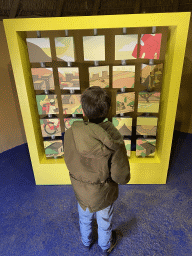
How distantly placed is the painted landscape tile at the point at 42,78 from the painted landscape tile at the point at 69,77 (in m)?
0.10

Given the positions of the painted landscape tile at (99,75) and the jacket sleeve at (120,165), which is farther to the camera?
the painted landscape tile at (99,75)

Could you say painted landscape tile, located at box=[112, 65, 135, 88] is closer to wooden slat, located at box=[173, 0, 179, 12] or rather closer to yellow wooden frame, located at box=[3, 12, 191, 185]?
yellow wooden frame, located at box=[3, 12, 191, 185]

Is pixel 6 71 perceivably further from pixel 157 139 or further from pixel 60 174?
pixel 157 139

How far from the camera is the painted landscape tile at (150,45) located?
1793 millimetres

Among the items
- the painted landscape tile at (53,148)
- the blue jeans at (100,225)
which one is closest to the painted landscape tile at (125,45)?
the painted landscape tile at (53,148)

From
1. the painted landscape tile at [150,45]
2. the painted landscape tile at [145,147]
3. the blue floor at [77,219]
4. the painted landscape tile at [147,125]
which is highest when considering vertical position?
the painted landscape tile at [150,45]

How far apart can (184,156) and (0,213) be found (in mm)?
2437

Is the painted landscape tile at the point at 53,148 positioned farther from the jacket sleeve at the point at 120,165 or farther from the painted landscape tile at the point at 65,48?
the jacket sleeve at the point at 120,165

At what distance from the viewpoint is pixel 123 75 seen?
1954mm

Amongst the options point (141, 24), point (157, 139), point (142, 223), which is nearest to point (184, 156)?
point (157, 139)

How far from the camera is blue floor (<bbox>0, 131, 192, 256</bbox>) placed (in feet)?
5.71

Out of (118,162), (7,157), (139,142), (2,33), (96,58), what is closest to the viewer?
(118,162)

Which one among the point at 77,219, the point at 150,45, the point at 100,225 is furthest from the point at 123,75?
the point at 77,219

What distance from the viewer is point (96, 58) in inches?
74.7
